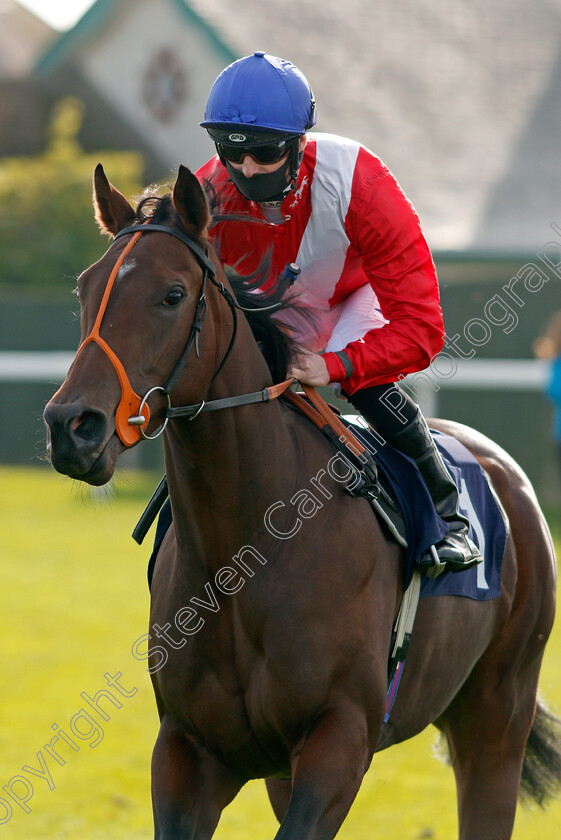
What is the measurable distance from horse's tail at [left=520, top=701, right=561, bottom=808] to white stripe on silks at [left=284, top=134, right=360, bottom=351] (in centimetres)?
188

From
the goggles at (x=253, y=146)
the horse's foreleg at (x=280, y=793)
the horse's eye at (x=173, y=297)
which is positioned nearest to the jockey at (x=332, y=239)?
the goggles at (x=253, y=146)

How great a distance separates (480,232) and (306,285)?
13333mm

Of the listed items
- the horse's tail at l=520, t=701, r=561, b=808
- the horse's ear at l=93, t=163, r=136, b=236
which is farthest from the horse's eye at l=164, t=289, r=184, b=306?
the horse's tail at l=520, t=701, r=561, b=808

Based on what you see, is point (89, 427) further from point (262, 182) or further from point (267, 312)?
point (262, 182)

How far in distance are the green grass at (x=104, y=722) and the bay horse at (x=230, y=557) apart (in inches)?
15.4

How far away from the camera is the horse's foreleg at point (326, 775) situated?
2.90m

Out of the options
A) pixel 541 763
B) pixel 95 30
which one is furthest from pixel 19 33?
pixel 541 763

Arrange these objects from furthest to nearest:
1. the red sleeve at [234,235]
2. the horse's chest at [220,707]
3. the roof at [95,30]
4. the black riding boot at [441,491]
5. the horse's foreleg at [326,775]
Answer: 1. the roof at [95,30]
2. the black riding boot at [441,491]
3. the red sleeve at [234,235]
4. the horse's chest at [220,707]
5. the horse's foreleg at [326,775]

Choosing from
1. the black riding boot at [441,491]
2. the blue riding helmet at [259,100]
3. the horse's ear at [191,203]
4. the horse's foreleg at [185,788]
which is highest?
the blue riding helmet at [259,100]

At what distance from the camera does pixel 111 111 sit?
2109 cm

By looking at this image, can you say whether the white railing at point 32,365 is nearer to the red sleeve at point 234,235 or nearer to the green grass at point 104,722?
the green grass at point 104,722

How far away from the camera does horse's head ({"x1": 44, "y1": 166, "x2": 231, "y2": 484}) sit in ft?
8.27

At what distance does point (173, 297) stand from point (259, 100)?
691 mm

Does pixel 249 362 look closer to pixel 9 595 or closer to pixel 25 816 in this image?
pixel 25 816
